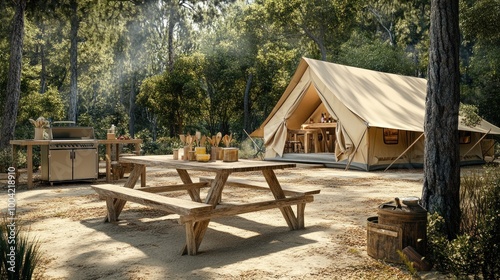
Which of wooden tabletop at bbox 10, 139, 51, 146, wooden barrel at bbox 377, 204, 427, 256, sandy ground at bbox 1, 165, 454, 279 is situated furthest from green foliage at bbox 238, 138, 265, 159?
wooden barrel at bbox 377, 204, 427, 256

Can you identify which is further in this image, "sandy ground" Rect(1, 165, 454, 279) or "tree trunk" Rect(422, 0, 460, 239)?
"tree trunk" Rect(422, 0, 460, 239)

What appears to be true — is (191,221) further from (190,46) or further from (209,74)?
(190,46)

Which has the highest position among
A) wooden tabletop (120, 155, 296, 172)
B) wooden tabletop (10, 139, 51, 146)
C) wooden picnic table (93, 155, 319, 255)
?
wooden tabletop (10, 139, 51, 146)

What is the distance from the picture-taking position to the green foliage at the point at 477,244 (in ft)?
9.75

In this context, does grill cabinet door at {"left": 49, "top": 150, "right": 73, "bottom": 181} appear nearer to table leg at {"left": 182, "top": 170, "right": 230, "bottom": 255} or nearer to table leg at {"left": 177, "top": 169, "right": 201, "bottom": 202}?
table leg at {"left": 177, "top": 169, "right": 201, "bottom": 202}

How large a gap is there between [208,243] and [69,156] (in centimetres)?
471

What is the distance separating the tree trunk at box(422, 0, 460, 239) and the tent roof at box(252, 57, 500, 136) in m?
6.19

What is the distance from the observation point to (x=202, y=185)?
5496mm

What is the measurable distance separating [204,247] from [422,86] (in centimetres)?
1179

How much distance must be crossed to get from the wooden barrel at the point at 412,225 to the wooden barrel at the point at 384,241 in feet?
0.13

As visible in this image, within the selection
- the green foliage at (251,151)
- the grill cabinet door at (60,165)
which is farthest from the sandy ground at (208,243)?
the green foliage at (251,151)

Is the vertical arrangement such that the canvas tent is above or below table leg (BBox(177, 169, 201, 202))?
above

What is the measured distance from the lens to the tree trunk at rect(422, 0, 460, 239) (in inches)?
144

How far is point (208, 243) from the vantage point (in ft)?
Answer: 13.1
